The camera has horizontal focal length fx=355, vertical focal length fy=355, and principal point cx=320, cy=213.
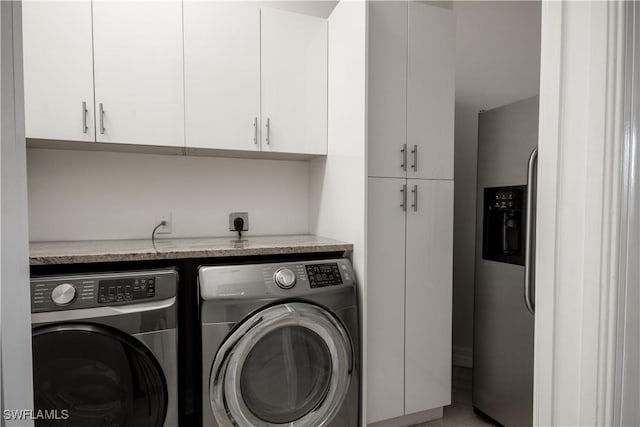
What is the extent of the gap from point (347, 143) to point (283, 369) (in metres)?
1.13

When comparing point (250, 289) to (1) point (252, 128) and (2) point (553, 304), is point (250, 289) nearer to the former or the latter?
(1) point (252, 128)

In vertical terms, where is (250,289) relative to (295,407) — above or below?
above

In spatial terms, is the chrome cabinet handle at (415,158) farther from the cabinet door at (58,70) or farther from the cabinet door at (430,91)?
the cabinet door at (58,70)

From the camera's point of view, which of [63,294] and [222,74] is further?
[222,74]

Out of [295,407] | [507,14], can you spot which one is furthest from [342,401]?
[507,14]

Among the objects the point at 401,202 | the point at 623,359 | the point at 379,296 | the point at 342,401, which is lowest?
the point at 342,401

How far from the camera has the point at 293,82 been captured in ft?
6.68

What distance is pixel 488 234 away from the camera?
2021 millimetres

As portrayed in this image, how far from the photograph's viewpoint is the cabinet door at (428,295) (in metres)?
1.89

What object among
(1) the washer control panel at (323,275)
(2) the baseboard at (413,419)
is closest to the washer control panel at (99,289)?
(1) the washer control panel at (323,275)

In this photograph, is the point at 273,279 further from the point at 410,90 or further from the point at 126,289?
the point at 410,90

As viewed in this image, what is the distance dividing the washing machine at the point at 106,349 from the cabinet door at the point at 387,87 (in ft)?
3.79

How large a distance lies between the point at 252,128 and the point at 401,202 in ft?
2.97

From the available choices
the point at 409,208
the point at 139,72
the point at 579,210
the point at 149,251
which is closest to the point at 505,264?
the point at 409,208
